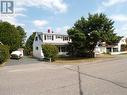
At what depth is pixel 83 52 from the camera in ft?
163

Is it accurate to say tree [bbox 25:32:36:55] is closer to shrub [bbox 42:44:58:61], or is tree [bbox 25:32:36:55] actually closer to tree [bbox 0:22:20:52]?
tree [bbox 0:22:20:52]

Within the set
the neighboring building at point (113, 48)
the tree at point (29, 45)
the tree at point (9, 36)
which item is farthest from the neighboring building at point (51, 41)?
the tree at point (29, 45)

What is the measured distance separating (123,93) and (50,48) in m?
28.4

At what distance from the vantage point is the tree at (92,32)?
42.1m

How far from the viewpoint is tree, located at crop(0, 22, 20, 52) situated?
47.1 meters

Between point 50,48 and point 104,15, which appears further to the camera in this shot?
point 104,15

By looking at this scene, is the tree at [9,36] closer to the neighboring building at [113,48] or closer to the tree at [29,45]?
the tree at [29,45]

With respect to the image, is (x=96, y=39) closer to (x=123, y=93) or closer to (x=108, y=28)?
(x=108, y=28)

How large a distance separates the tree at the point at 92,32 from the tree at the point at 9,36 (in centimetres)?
1264

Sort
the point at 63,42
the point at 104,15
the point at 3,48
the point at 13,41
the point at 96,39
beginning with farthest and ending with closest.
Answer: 1. the point at 63,42
2. the point at 13,41
3. the point at 104,15
4. the point at 96,39
5. the point at 3,48

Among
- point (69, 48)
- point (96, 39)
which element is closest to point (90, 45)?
point (96, 39)

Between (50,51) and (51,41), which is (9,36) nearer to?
(51,41)

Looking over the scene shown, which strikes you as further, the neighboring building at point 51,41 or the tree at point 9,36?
the neighboring building at point 51,41

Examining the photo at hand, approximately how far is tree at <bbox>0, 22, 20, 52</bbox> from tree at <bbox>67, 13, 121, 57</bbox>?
12.6 meters
